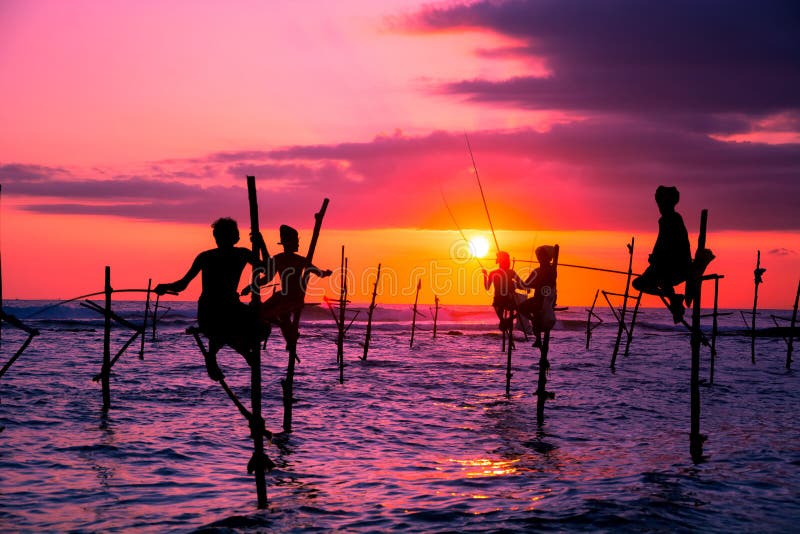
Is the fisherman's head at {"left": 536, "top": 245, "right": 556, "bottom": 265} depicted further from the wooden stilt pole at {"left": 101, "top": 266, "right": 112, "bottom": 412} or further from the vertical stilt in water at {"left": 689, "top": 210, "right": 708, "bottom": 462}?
the wooden stilt pole at {"left": 101, "top": 266, "right": 112, "bottom": 412}

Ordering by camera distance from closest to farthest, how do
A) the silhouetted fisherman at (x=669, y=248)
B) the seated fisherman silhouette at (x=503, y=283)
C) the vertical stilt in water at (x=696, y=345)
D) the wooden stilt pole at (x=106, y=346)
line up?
1. the silhouetted fisherman at (x=669, y=248)
2. the vertical stilt in water at (x=696, y=345)
3. the wooden stilt pole at (x=106, y=346)
4. the seated fisherman silhouette at (x=503, y=283)

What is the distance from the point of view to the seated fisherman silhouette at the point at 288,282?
12.4 metres

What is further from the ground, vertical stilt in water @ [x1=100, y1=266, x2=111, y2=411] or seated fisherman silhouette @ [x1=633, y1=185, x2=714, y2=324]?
seated fisherman silhouette @ [x1=633, y1=185, x2=714, y2=324]

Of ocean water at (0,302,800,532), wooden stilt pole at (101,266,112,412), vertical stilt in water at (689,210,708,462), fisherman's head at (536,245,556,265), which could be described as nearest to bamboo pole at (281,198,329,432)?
ocean water at (0,302,800,532)

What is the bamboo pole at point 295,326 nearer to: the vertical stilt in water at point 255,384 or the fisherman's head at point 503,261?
the vertical stilt in water at point 255,384

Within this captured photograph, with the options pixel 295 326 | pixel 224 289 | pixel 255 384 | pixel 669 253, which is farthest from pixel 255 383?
pixel 669 253

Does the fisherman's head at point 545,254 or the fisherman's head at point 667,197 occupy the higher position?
the fisherman's head at point 667,197

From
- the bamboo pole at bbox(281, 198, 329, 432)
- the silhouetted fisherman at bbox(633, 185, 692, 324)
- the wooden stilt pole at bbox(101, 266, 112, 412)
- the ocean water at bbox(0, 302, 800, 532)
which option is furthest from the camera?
the wooden stilt pole at bbox(101, 266, 112, 412)

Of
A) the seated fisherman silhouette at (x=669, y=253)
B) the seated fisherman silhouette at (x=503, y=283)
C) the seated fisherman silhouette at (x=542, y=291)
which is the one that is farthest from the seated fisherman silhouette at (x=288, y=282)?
the seated fisherman silhouette at (x=503, y=283)

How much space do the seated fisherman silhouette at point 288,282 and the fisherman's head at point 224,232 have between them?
2.10 m

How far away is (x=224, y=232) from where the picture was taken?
384 inches

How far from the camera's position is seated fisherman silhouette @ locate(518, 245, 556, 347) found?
1852 cm

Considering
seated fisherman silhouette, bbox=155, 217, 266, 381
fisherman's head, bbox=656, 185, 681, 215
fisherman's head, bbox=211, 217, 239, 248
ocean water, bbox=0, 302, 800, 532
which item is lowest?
ocean water, bbox=0, 302, 800, 532

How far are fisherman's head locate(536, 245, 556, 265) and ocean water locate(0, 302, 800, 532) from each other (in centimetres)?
385
